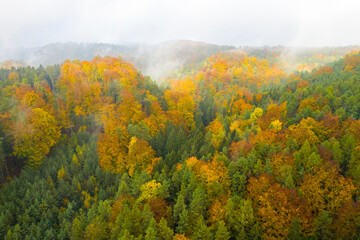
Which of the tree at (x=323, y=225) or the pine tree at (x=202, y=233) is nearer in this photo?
the tree at (x=323, y=225)

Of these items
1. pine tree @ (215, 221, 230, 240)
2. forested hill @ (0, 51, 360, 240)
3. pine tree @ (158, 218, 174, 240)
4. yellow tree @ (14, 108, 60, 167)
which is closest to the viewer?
pine tree @ (215, 221, 230, 240)

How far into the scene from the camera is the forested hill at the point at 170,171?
30.2 metres

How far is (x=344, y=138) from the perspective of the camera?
1489 inches

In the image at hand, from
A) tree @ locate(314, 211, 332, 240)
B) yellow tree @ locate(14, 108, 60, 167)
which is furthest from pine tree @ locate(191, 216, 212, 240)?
yellow tree @ locate(14, 108, 60, 167)

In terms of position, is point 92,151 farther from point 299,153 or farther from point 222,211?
point 299,153

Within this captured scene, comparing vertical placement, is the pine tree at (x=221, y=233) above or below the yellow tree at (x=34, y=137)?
below

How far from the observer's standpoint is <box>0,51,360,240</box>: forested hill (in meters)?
30.2

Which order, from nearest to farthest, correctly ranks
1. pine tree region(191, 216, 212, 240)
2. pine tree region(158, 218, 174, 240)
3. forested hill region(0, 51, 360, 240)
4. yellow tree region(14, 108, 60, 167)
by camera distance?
pine tree region(191, 216, 212, 240) → pine tree region(158, 218, 174, 240) → forested hill region(0, 51, 360, 240) → yellow tree region(14, 108, 60, 167)

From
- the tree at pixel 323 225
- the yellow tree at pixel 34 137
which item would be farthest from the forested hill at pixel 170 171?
the yellow tree at pixel 34 137

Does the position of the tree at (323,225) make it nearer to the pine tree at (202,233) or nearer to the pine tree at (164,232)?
the pine tree at (202,233)

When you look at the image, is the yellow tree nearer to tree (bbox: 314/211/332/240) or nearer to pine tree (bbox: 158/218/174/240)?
pine tree (bbox: 158/218/174/240)

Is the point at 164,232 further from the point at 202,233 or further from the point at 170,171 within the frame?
the point at 170,171

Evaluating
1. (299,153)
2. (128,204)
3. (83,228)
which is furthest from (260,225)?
(83,228)

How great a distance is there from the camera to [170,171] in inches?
1692
